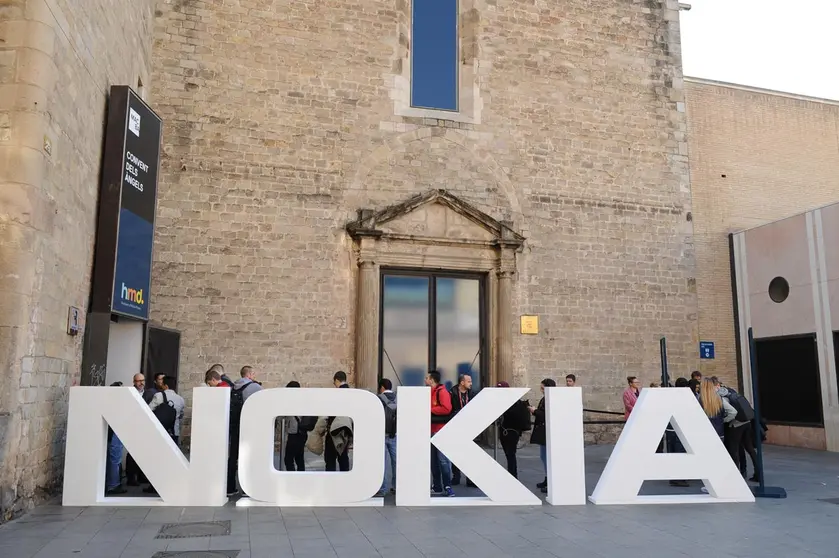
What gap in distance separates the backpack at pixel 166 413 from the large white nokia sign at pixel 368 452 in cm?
117

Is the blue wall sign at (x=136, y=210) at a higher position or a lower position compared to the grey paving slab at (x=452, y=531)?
higher

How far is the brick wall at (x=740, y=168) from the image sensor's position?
52.3ft

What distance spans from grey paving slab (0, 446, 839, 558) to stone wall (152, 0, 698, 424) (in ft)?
18.2

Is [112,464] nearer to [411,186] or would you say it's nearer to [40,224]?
[40,224]

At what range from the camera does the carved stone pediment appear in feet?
41.7

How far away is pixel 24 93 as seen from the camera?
670 cm

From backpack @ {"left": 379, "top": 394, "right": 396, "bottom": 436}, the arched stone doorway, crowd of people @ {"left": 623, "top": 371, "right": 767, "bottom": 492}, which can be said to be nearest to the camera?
backpack @ {"left": 379, "top": 394, "right": 396, "bottom": 436}

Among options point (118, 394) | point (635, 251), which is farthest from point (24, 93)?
point (635, 251)

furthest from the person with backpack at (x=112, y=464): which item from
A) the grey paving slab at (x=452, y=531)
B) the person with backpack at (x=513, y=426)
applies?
the person with backpack at (x=513, y=426)

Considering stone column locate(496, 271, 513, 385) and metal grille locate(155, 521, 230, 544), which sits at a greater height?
stone column locate(496, 271, 513, 385)

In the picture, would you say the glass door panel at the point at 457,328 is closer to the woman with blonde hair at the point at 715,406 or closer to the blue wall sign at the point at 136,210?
the woman with blonde hair at the point at 715,406

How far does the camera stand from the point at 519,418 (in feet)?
27.2

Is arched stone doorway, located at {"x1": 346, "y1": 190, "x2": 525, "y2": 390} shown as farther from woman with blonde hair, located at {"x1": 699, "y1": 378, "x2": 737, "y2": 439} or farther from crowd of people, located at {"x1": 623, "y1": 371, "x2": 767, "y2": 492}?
woman with blonde hair, located at {"x1": 699, "y1": 378, "x2": 737, "y2": 439}

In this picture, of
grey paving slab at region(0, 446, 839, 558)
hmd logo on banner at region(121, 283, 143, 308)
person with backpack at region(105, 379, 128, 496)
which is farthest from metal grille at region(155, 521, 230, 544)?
hmd logo on banner at region(121, 283, 143, 308)
